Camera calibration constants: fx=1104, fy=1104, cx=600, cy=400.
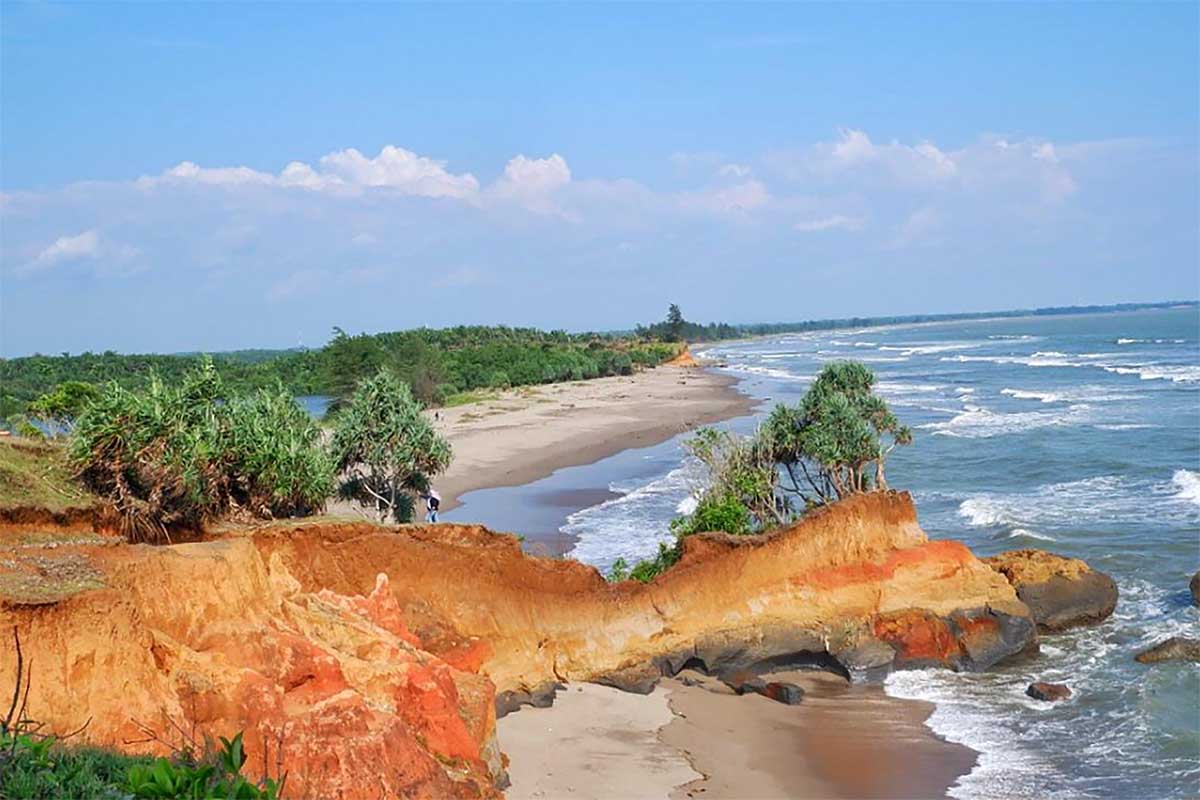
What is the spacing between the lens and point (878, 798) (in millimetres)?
17375

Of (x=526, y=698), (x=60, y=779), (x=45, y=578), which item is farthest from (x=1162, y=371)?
(x=60, y=779)

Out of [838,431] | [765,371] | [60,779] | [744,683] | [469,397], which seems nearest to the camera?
[60,779]

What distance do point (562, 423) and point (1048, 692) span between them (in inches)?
1980

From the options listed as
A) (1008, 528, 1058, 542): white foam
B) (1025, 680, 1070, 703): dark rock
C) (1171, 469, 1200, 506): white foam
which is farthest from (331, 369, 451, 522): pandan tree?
(1171, 469, 1200, 506): white foam

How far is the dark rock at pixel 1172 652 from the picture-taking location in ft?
76.8

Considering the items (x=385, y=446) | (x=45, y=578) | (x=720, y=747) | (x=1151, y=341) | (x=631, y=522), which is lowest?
(x=720, y=747)

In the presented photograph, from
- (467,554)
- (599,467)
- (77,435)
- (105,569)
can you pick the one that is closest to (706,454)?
(467,554)

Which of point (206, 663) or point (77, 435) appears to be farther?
point (77, 435)

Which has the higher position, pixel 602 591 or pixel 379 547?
pixel 379 547

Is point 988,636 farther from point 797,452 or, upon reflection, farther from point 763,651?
point 797,452

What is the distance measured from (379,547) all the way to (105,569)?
531cm

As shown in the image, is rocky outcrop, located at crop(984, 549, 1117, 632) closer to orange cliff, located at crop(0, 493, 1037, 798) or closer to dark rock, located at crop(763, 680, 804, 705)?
orange cliff, located at crop(0, 493, 1037, 798)

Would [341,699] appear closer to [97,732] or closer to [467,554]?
[97,732]

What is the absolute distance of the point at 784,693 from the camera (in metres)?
21.5
